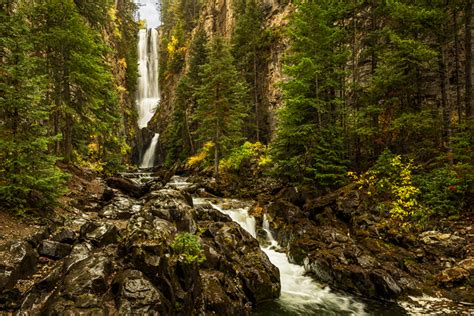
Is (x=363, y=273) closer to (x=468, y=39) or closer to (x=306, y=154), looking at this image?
(x=306, y=154)

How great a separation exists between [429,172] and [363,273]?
253 inches

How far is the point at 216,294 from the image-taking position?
7.76 m

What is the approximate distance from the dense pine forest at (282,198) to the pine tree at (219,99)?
655 millimetres

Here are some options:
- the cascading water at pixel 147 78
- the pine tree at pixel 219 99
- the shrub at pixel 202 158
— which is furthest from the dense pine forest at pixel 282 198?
the cascading water at pixel 147 78

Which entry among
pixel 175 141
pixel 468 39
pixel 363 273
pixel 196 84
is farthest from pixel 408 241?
pixel 175 141

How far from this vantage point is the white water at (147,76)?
5799 cm

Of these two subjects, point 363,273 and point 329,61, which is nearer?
point 363,273

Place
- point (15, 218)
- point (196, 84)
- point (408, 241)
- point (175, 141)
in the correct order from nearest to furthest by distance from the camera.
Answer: point (15, 218) < point (408, 241) < point (196, 84) < point (175, 141)

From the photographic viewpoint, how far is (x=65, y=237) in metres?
8.41

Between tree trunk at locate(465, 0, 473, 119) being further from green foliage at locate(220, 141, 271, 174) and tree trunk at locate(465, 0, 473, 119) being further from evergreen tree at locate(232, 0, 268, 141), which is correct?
evergreen tree at locate(232, 0, 268, 141)

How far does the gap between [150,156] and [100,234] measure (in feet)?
134

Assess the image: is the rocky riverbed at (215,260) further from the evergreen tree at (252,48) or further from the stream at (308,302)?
the evergreen tree at (252,48)

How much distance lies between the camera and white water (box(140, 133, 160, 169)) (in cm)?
4741

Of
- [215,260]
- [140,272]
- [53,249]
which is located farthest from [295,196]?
[53,249]
